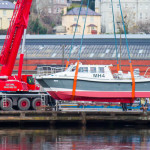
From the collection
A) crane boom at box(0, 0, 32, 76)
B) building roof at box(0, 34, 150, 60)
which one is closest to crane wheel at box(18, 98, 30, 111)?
crane boom at box(0, 0, 32, 76)

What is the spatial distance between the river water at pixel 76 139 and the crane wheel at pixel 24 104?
3163 millimetres

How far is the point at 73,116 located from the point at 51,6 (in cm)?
12115

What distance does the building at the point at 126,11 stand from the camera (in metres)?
141

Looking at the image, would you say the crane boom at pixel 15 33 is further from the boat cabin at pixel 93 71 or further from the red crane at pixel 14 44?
the boat cabin at pixel 93 71

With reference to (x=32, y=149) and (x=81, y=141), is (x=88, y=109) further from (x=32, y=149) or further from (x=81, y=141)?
(x=32, y=149)

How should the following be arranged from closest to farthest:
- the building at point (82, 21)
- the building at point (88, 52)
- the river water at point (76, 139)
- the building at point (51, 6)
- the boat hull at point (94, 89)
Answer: the river water at point (76, 139)
the boat hull at point (94, 89)
the building at point (88, 52)
the building at point (82, 21)
the building at point (51, 6)

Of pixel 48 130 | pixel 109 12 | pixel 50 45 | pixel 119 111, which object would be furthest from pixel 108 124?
pixel 109 12

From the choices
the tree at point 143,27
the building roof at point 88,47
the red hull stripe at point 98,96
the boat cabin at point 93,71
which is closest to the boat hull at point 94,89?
the red hull stripe at point 98,96

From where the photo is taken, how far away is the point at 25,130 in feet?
113

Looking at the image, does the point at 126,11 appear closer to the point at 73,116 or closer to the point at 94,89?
the point at 94,89

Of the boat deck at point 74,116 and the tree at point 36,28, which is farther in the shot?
the tree at point 36,28

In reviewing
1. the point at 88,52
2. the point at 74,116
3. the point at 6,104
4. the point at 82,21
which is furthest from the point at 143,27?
the point at 74,116

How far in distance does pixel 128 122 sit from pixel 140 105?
1986 mm

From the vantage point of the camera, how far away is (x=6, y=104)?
123 ft
